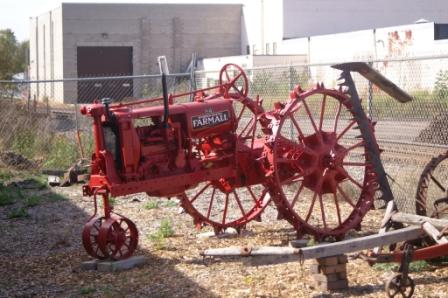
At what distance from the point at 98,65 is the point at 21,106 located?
3463 centimetres

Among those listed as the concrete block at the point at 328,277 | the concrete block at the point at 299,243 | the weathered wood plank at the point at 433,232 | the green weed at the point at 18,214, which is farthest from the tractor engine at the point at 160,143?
the green weed at the point at 18,214

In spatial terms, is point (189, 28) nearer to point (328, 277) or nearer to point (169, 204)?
point (169, 204)

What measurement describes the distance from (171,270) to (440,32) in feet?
102

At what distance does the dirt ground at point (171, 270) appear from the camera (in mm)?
7156

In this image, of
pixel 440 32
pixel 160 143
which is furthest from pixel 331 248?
pixel 440 32

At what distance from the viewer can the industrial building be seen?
51.3 m

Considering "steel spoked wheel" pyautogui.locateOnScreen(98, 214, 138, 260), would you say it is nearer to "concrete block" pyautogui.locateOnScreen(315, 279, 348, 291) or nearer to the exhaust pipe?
"concrete block" pyautogui.locateOnScreen(315, 279, 348, 291)

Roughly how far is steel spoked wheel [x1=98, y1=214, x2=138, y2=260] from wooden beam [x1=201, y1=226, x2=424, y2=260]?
166 centimetres

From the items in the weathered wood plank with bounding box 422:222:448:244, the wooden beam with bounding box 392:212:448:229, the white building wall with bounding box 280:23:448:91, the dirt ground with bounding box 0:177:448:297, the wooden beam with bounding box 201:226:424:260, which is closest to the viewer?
the wooden beam with bounding box 201:226:424:260

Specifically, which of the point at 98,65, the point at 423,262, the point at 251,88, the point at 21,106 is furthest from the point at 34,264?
the point at 98,65

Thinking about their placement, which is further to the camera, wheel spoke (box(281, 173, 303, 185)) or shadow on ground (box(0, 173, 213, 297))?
wheel spoke (box(281, 173, 303, 185))

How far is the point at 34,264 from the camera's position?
27.9 feet

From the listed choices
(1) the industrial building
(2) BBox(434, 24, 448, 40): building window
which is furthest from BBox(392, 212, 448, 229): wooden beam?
(1) the industrial building

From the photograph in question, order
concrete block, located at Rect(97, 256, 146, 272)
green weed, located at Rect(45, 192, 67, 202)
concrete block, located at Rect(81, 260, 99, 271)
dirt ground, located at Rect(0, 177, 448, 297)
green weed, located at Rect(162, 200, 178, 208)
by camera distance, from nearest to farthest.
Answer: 1. dirt ground, located at Rect(0, 177, 448, 297)
2. concrete block, located at Rect(97, 256, 146, 272)
3. concrete block, located at Rect(81, 260, 99, 271)
4. green weed, located at Rect(162, 200, 178, 208)
5. green weed, located at Rect(45, 192, 67, 202)
